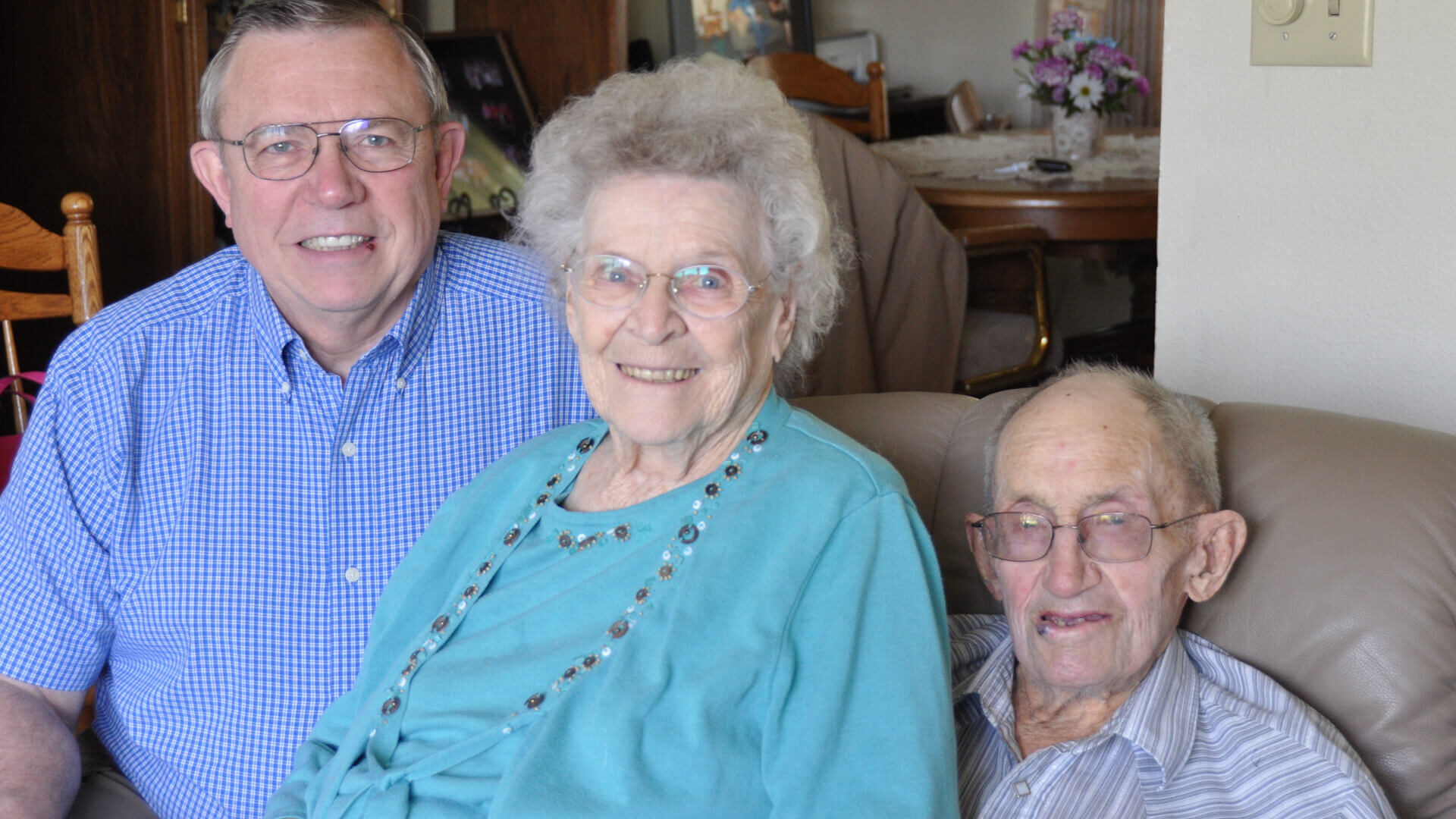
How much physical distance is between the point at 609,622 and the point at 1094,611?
19.0 inches

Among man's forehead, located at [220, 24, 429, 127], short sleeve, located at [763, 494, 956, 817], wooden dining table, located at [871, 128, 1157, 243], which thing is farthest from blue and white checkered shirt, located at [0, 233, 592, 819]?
wooden dining table, located at [871, 128, 1157, 243]

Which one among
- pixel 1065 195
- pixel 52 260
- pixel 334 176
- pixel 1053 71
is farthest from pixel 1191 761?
pixel 1053 71

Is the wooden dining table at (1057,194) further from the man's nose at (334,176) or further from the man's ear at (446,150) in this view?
the man's nose at (334,176)

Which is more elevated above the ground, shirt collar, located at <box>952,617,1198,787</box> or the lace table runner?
the lace table runner

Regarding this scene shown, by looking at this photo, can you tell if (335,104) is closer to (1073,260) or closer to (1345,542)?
(1345,542)

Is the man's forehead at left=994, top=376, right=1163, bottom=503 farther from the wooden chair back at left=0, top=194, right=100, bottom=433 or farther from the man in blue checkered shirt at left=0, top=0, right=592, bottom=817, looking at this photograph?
the wooden chair back at left=0, top=194, right=100, bottom=433

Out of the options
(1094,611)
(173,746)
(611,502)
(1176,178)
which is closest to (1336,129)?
(1176,178)

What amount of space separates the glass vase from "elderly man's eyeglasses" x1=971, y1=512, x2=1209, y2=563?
322 centimetres

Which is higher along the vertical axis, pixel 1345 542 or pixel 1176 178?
pixel 1176 178

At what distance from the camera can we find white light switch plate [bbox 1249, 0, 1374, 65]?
1582 millimetres

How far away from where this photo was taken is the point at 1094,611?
4.46 feet

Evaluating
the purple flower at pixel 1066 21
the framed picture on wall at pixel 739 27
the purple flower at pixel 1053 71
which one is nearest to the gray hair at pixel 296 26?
the purple flower at pixel 1053 71

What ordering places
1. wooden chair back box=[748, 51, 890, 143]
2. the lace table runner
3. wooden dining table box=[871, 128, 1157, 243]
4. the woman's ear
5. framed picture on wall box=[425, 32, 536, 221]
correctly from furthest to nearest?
1. wooden chair back box=[748, 51, 890, 143]
2. the lace table runner
3. framed picture on wall box=[425, 32, 536, 221]
4. wooden dining table box=[871, 128, 1157, 243]
5. the woman's ear

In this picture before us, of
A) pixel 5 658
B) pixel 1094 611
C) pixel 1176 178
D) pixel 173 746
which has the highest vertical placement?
pixel 1176 178
